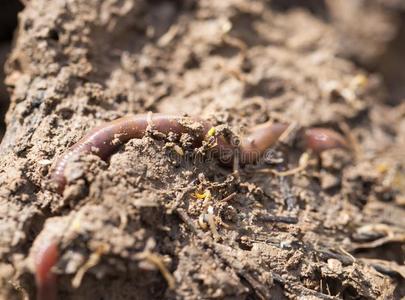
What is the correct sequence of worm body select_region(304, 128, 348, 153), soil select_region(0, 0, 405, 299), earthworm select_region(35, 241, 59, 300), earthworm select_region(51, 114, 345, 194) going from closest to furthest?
earthworm select_region(35, 241, 59, 300) < soil select_region(0, 0, 405, 299) < earthworm select_region(51, 114, 345, 194) < worm body select_region(304, 128, 348, 153)

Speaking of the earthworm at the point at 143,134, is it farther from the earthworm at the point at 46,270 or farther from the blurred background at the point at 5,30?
the blurred background at the point at 5,30

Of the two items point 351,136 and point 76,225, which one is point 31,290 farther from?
point 351,136

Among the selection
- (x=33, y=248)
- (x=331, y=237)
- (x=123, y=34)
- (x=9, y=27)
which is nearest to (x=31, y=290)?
(x=33, y=248)

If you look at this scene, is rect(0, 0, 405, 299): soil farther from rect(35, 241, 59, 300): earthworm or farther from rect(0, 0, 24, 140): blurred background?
rect(0, 0, 24, 140): blurred background

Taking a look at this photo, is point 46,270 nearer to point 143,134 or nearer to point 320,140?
point 143,134

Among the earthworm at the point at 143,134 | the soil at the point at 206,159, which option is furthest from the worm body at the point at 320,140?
the earthworm at the point at 143,134

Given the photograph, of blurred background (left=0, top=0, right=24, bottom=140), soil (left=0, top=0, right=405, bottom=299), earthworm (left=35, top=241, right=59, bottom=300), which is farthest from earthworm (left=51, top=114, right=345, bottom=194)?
blurred background (left=0, top=0, right=24, bottom=140)

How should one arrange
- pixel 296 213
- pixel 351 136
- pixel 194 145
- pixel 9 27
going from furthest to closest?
pixel 9 27 → pixel 351 136 → pixel 296 213 → pixel 194 145

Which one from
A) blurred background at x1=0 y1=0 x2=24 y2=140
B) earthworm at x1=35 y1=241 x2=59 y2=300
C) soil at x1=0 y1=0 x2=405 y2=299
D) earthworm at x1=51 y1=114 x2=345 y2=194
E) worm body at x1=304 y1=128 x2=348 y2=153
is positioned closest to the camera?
earthworm at x1=35 y1=241 x2=59 y2=300
